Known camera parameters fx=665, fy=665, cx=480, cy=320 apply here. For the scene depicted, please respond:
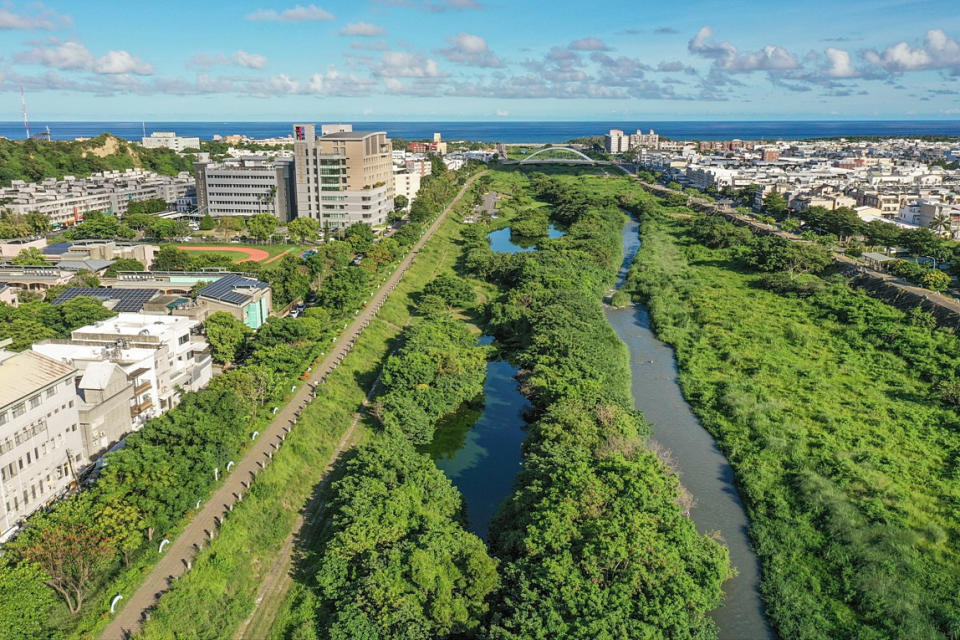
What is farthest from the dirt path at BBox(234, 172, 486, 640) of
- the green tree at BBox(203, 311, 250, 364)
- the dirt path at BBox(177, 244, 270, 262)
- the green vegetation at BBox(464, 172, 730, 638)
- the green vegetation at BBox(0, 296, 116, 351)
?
the dirt path at BBox(177, 244, 270, 262)

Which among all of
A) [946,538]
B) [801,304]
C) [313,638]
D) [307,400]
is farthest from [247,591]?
[801,304]

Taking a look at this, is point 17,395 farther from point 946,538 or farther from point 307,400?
point 946,538

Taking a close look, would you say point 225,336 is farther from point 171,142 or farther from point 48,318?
point 171,142

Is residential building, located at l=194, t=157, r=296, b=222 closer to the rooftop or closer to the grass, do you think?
the grass

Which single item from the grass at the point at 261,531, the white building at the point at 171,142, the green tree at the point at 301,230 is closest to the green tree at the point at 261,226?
the green tree at the point at 301,230

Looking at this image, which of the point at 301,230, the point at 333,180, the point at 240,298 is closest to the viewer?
the point at 240,298

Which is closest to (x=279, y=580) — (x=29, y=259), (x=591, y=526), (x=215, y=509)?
(x=215, y=509)

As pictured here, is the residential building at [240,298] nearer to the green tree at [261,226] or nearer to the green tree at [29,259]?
the green tree at [29,259]
